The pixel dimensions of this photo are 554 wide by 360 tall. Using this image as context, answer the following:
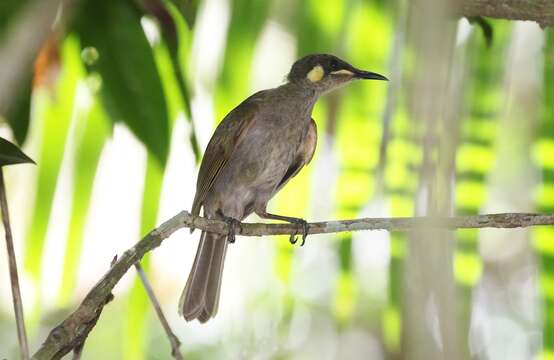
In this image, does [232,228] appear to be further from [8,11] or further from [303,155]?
[8,11]

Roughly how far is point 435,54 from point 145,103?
191cm

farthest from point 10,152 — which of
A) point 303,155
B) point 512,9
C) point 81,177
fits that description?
point 303,155

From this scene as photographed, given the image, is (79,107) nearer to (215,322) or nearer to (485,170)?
(485,170)

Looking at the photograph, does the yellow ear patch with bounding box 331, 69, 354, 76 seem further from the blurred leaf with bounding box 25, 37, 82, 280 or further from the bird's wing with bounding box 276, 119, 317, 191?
the blurred leaf with bounding box 25, 37, 82, 280

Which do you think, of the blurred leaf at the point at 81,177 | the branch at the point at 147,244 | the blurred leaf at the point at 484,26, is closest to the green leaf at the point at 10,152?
the branch at the point at 147,244

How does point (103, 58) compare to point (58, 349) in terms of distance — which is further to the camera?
point (103, 58)

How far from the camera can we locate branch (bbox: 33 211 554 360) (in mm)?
1875

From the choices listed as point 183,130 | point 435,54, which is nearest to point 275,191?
point 183,130

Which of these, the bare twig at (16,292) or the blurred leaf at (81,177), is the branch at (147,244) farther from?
the blurred leaf at (81,177)

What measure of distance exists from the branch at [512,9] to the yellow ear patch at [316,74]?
1.64 meters

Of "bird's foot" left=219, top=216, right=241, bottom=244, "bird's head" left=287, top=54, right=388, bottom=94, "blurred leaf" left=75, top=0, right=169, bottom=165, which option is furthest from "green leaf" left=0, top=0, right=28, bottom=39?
"bird's head" left=287, top=54, right=388, bottom=94

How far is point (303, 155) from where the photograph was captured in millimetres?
4223

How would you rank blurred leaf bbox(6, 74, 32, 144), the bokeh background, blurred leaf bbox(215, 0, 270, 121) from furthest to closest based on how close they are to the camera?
blurred leaf bbox(215, 0, 270, 121)
blurred leaf bbox(6, 74, 32, 144)
the bokeh background

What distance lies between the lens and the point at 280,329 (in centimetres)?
301
